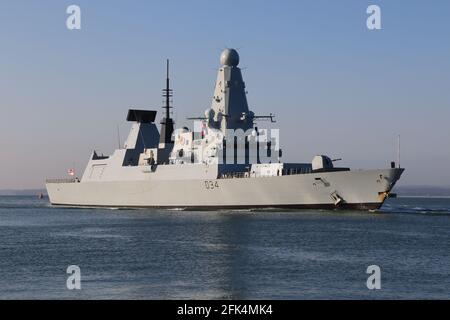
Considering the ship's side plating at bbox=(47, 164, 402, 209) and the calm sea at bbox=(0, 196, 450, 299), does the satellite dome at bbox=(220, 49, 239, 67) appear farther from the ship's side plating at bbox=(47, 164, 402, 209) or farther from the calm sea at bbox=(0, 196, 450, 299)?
the calm sea at bbox=(0, 196, 450, 299)

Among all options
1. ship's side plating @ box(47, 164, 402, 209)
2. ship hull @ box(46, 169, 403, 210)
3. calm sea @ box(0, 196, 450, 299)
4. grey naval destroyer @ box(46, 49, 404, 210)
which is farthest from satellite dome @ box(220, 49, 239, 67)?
calm sea @ box(0, 196, 450, 299)

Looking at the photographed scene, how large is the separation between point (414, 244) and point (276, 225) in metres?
10.6

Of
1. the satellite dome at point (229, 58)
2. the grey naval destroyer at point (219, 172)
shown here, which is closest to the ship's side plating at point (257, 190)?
the grey naval destroyer at point (219, 172)

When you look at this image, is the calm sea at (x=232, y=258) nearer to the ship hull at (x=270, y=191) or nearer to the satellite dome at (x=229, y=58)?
the ship hull at (x=270, y=191)

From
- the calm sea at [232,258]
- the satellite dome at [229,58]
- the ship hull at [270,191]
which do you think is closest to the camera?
the calm sea at [232,258]

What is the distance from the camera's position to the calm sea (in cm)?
2052

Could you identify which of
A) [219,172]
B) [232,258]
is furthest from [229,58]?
[232,258]

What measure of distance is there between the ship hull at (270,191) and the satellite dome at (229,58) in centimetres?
1081

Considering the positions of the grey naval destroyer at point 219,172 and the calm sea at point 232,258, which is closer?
the calm sea at point 232,258

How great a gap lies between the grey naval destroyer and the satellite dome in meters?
0.09

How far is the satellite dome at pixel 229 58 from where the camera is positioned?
58.4m

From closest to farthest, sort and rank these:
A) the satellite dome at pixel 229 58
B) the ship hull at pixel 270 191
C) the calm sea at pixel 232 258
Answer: the calm sea at pixel 232 258, the ship hull at pixel 270 191, the satellite dome at pixel 229 58

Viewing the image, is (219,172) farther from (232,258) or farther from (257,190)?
(232,258)

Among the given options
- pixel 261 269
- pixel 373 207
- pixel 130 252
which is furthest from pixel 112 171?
pixel 261 269
